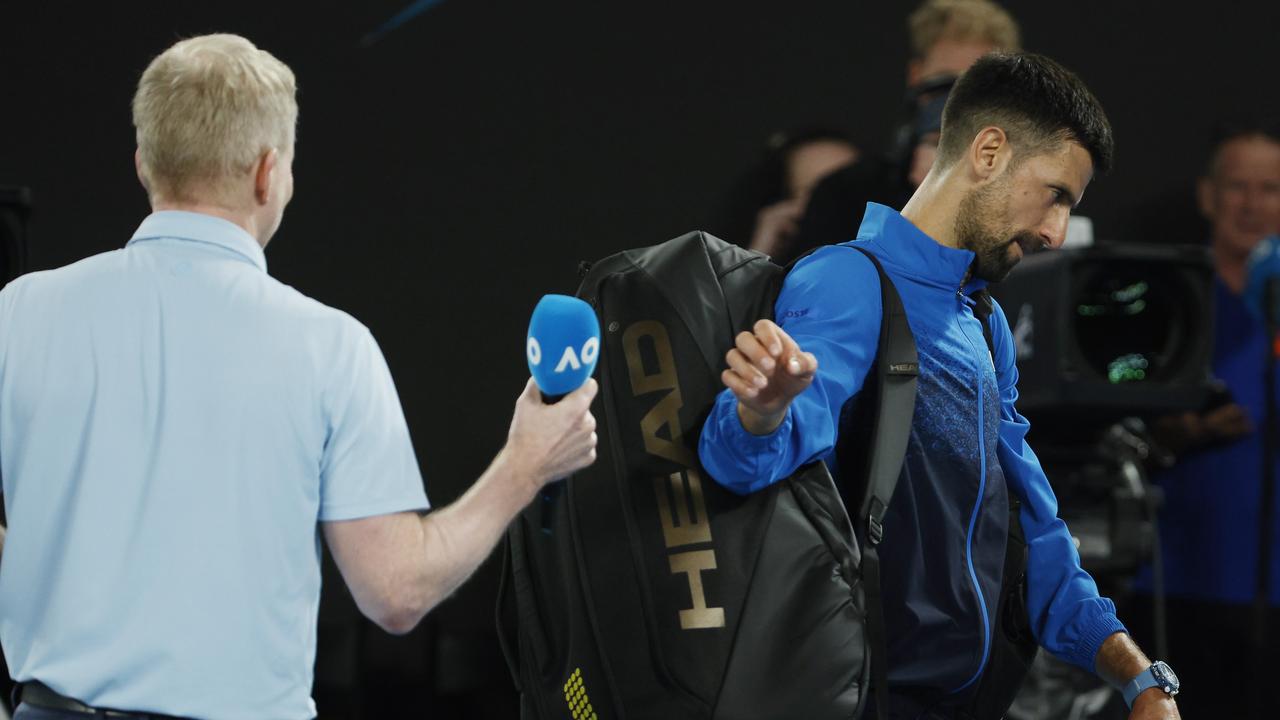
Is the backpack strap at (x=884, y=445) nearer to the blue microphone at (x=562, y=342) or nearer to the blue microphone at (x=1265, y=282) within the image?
the blue microphone at (x=562, y=342)

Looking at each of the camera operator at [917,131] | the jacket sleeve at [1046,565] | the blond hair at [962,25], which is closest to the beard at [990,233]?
the jacket sleeve at [1046,565]

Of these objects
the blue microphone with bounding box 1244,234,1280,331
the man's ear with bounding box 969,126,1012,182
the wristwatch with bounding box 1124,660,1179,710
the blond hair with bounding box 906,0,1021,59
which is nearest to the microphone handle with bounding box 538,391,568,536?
the man's ear with bounding box 969,126,1012,182

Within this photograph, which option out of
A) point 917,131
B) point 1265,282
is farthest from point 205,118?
point 1265,282

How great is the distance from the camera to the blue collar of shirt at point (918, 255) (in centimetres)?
175

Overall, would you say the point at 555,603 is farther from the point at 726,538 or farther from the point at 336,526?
the point at 336,526

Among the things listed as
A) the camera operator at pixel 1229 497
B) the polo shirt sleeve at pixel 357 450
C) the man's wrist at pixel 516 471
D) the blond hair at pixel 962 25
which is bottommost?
the camera operator at pixel 1229 497

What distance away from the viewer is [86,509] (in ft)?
4.13

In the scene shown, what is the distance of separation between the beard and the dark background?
2.03 m

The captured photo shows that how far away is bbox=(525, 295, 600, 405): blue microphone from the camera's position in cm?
130

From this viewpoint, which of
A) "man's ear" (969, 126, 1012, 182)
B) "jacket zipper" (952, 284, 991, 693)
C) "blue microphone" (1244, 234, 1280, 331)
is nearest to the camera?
"jacket zipper" (952, 284, 991, 693)

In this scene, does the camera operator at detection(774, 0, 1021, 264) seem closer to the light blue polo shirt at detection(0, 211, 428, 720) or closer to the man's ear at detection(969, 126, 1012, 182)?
the man's ear at detection(969, 126, 1012, 182)

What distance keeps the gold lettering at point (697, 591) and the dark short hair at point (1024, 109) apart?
2.02 ft

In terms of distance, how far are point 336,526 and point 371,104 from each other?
2.36 metres

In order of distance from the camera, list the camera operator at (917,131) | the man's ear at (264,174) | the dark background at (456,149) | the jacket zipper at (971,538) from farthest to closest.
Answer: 1. the dark background at (456,149)
2. the camera operator at (917,131)
3. the jacket zipper at (971,538)
4. the man's ear at (264,174)
